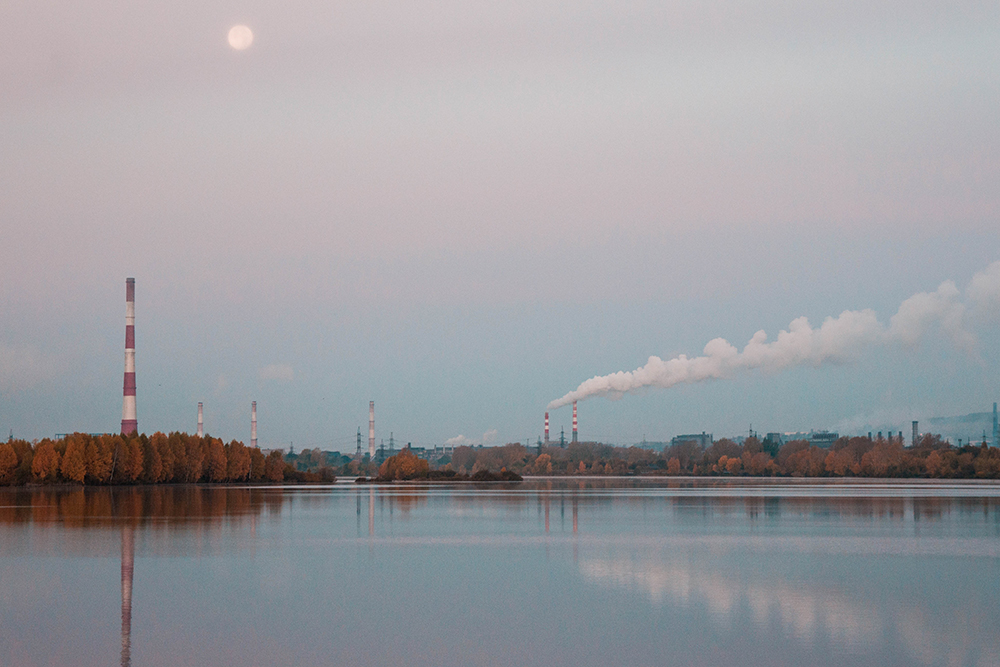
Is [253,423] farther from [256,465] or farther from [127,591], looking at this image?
[127,591]

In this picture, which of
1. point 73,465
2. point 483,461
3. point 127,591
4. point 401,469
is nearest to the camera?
point 127,591

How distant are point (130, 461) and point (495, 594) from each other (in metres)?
65.0

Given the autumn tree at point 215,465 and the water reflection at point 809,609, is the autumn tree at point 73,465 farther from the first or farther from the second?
the water reflection at point 809,609

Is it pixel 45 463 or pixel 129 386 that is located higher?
pixel 129 386

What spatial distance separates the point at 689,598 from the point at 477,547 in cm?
1021

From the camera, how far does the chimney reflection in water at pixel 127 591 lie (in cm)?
1335

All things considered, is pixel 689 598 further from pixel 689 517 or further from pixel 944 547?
pixel 689 517

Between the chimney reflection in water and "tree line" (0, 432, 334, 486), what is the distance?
45.5 m

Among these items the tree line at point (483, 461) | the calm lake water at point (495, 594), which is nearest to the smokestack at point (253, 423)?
the tree line at point (483, 461)

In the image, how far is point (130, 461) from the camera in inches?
3078

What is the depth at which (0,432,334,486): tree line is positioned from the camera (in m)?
72.2

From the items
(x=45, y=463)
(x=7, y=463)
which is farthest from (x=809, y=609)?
(x=45, y=463)

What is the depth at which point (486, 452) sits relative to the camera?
187875mm

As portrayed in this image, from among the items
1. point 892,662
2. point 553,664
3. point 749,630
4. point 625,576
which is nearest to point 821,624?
point 749,630
